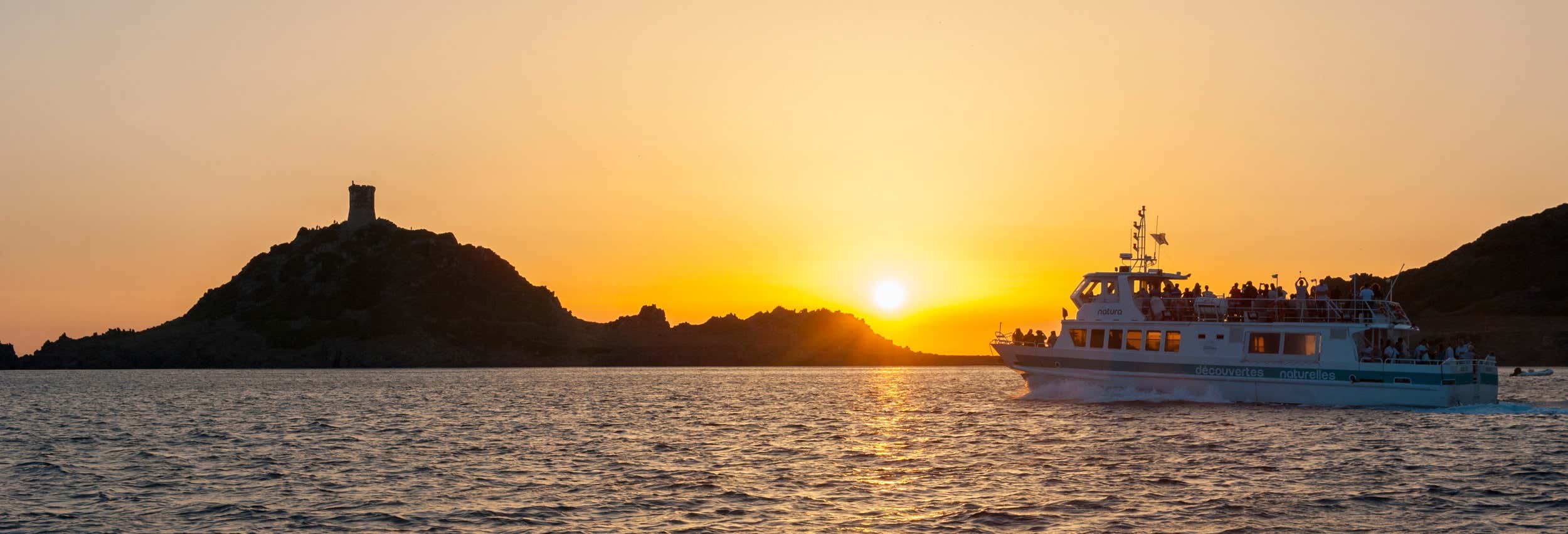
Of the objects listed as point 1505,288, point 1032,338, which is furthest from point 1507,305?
point 1032,338

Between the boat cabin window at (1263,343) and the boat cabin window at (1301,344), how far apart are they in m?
0.40

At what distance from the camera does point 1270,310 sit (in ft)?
189

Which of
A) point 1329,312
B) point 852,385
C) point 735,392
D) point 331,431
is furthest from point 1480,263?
point 331,431

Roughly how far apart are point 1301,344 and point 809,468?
2941cm

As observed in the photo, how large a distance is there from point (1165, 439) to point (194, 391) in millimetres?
79220

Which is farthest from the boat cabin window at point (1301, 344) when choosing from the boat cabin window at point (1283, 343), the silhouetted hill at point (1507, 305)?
the silhouetted hill at point (1507, 305)

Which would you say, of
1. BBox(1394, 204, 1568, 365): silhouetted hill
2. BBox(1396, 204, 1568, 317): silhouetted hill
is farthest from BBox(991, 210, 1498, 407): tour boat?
BBox(1396, 204, 1568, 317): silhouetted hill

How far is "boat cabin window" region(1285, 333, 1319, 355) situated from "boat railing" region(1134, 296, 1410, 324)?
2.04ft

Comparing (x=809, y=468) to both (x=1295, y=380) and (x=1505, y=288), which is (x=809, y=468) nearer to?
(x=1295, y=380)

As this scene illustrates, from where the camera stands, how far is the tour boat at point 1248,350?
55406 mm

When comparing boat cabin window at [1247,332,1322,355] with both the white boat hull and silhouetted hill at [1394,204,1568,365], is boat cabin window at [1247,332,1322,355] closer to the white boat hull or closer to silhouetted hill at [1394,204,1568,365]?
the white boat hull

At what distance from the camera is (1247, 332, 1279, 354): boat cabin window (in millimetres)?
57781

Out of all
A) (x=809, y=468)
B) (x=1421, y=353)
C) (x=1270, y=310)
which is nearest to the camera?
(x=809, y=468)

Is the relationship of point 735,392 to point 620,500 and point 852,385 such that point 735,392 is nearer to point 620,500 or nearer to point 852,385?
point 852,385
